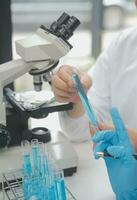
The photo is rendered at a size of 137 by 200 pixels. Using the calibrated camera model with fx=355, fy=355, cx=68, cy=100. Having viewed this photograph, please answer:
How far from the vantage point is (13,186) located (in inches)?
40.1

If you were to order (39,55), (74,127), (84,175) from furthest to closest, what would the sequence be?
(74,127) → (84,175) → (39,55)

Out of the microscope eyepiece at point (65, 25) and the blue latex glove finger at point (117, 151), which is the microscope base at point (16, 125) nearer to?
the microscope eyepiece at point (65, 25)

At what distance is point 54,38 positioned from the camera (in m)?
1.06

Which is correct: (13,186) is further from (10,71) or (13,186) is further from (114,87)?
(114,87)

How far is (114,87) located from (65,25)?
459 mm

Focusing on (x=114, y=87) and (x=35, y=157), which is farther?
(x=114, y=87)

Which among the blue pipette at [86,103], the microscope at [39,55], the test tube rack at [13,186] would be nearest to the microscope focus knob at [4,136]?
the microscope at [39,55]

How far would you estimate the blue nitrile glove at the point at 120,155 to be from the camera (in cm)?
86

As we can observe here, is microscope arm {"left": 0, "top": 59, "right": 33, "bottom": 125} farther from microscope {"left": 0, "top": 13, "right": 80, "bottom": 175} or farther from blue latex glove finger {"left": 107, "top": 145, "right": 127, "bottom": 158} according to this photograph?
blue latex glove finger {"left": 107, "top": 145, "right": 127, "bottom": 158}

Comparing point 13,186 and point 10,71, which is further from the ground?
point 10,71

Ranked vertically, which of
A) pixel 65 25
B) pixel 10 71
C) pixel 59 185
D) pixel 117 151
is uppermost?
pixel 65 25

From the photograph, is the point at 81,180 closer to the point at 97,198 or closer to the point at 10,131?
the point at 97,198

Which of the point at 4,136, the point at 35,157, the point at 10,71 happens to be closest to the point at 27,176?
the point at 35,157

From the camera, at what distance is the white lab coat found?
1402mm
